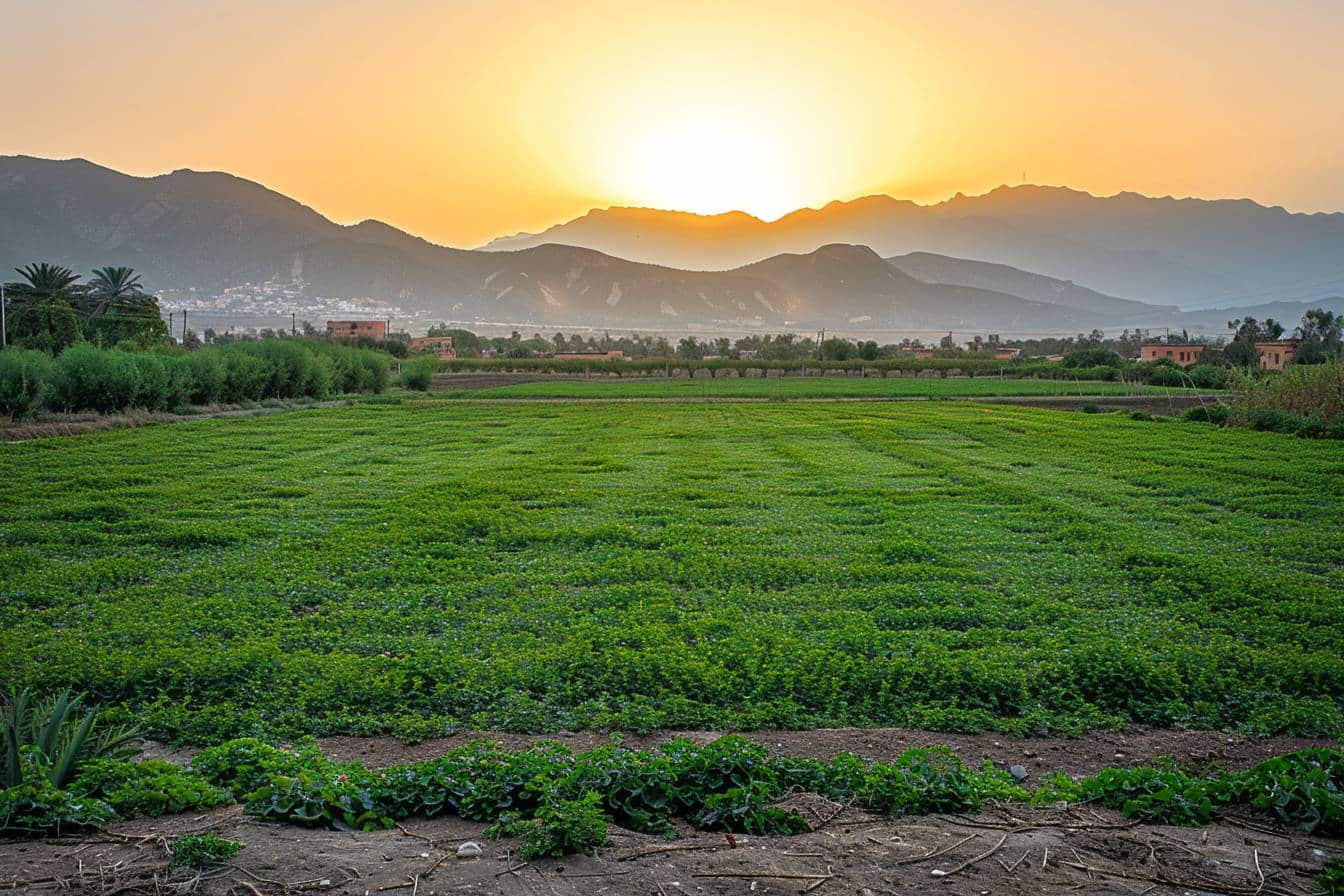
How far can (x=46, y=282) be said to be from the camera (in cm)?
6419

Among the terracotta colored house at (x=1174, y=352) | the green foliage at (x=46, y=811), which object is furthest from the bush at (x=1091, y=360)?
the green foliage at (x=46, y=811)

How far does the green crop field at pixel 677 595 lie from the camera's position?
7438 millimetres

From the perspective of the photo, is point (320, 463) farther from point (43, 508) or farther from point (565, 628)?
point (565, 628)

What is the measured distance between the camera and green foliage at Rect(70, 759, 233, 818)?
5195mm

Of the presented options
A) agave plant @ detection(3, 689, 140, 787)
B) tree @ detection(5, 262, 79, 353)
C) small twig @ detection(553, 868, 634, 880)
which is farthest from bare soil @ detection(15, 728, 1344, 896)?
tree @ detection(5, 262, 79, 353)

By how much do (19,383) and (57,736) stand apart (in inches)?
1230

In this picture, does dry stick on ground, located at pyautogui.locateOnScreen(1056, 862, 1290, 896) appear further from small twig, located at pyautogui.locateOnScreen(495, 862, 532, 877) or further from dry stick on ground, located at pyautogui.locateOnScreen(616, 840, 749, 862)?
small twig, located at pyautogui.locateOnScreen(495, 862, 532, 877)

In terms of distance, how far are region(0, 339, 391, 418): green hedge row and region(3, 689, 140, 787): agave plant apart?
30.1 metres

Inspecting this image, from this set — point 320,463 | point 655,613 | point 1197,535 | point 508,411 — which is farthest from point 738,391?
point 655,613

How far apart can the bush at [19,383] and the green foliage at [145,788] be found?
3168 cm

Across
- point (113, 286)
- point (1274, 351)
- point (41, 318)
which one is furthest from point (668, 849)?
point (1274, 351)

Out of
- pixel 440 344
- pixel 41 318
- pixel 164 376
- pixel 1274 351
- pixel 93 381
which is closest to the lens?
pixel 93 381

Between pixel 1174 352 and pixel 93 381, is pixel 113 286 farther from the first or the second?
pixel 1174 352

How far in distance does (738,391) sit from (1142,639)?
183ft
